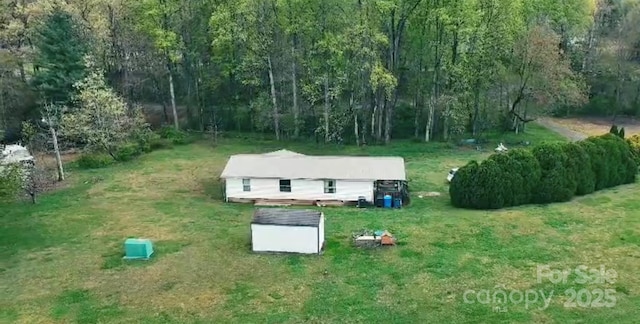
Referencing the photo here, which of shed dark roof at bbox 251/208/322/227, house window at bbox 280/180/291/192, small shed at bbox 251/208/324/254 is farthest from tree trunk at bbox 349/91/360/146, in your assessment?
small shed at bbox 251/208/324/254

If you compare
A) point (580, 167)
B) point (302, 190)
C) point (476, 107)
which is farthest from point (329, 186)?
point (476, 107)

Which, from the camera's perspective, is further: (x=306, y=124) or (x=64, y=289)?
(x=306, y=124)

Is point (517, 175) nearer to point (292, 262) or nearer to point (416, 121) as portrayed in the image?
point (292, 262)

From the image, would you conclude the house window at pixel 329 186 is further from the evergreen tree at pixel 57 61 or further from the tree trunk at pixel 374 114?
the evergreen tree at pixel 57 61

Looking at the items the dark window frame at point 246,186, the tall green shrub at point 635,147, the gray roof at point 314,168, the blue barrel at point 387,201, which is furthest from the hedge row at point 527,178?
the dark window frame at point 246,186

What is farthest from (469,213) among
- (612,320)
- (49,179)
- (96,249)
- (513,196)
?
(49,179)

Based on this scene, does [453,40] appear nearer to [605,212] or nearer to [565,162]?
[565,162]

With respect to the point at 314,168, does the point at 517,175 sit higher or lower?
lower
